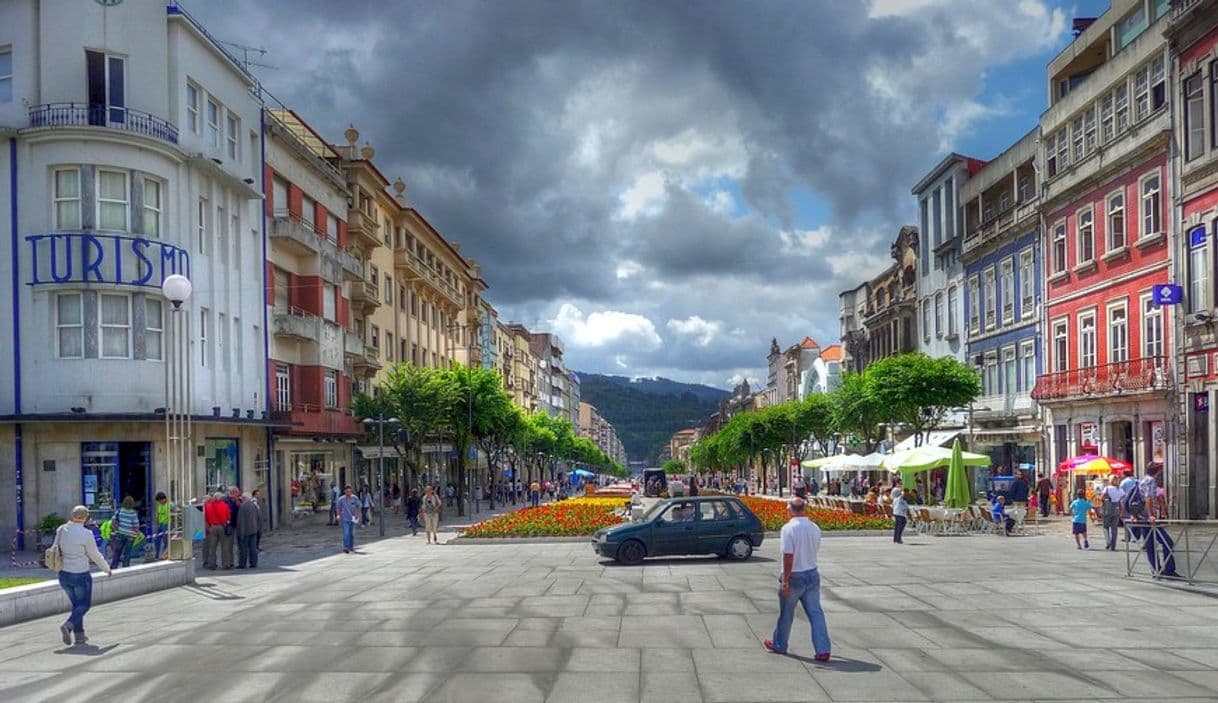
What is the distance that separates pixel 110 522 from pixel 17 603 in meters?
7.21

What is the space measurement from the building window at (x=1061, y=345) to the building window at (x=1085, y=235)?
2853 mm

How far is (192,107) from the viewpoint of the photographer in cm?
3173

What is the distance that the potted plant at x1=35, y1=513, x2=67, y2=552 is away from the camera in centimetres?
2675

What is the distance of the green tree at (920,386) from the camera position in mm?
42406

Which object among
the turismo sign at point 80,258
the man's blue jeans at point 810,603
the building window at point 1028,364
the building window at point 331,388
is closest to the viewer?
the man's blue jeans at point 810,603

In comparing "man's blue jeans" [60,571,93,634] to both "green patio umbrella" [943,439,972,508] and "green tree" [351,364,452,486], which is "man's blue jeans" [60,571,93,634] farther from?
"green tree" [351,364,452,486]

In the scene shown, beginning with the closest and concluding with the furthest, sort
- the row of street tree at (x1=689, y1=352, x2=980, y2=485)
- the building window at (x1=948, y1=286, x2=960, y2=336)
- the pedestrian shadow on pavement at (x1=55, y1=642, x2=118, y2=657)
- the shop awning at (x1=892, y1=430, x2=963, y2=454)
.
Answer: the pedestrian shadow on pavement at (x1=55, y1=642, x2=118, y2=657), the row of street tree at (x1=689, y1=352, x2=980, y2=485), the shop awning at (x1=892, y1=430, x2=963, y2=454), the building window at (x1=948, y1=286, x2=960, y2=336)

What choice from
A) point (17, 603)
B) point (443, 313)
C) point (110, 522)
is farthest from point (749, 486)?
point (17, 603)

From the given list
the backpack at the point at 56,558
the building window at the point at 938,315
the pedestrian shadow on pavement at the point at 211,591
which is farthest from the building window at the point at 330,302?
the building window at the point at 938,315

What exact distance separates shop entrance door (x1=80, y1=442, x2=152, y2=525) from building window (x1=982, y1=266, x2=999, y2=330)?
36190 millimetres

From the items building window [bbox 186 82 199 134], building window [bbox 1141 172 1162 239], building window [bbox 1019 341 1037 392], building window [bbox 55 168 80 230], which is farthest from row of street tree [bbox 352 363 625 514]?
building window [bbox 1141 172 1162 239]

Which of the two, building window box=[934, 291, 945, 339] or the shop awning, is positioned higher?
building window box=[934, 291, 945, 339]

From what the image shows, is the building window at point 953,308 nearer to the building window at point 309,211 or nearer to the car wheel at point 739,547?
the building window at point 309,211

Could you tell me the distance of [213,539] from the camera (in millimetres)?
23734
